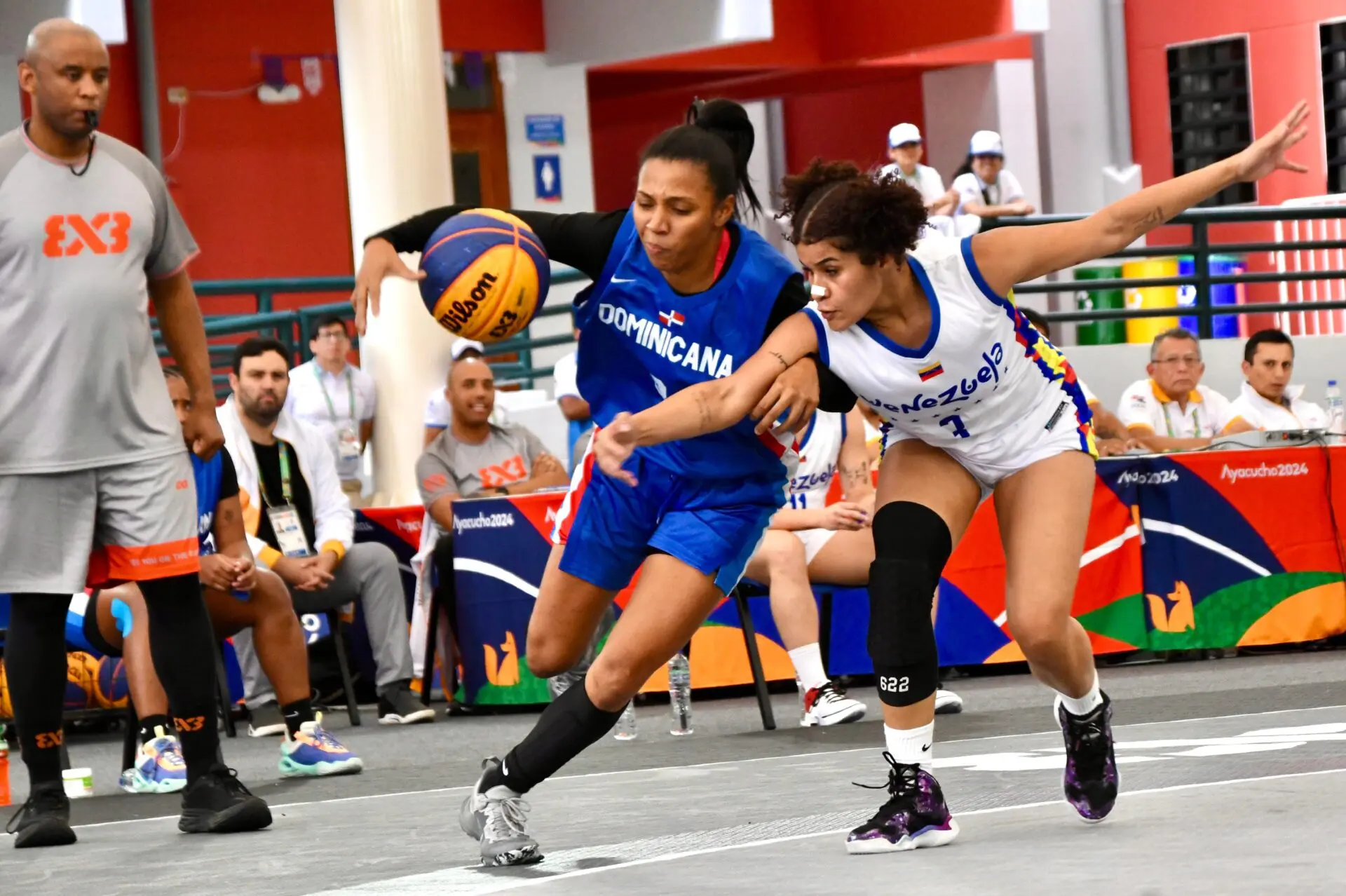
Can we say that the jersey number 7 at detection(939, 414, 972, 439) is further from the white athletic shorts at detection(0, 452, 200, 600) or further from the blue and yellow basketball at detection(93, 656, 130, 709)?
the blue and yellow basketball at detection(93, 656, 130, 709)

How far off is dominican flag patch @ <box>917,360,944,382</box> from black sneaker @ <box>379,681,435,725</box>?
4.61 metres

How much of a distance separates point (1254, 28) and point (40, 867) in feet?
62.8

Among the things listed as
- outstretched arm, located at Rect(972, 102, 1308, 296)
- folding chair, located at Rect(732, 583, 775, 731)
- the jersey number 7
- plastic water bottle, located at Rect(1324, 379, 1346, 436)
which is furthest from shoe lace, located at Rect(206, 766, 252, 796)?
plastic water bottle, located at Rect(1324, 379, 1346, 436)

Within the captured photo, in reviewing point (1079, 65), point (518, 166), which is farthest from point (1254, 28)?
point (518, 166)

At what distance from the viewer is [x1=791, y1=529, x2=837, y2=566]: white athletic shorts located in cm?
773

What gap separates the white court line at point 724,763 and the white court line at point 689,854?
150cm

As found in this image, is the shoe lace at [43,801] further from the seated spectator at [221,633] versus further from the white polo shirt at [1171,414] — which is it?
the white polo shirt at [1171,414]

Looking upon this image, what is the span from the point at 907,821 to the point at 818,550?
3.50 metres

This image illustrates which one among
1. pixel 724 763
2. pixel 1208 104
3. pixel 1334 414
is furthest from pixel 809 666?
pixel 1208 104

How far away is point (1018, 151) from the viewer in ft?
68.7

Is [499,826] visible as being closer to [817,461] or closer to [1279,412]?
[817,461]

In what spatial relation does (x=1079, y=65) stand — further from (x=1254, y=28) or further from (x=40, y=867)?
(x=40, y=867)

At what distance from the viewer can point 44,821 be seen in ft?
16.8

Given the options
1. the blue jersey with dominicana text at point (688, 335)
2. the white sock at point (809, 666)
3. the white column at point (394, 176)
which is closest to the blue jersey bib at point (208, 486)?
the white sock at point (809, 666)
